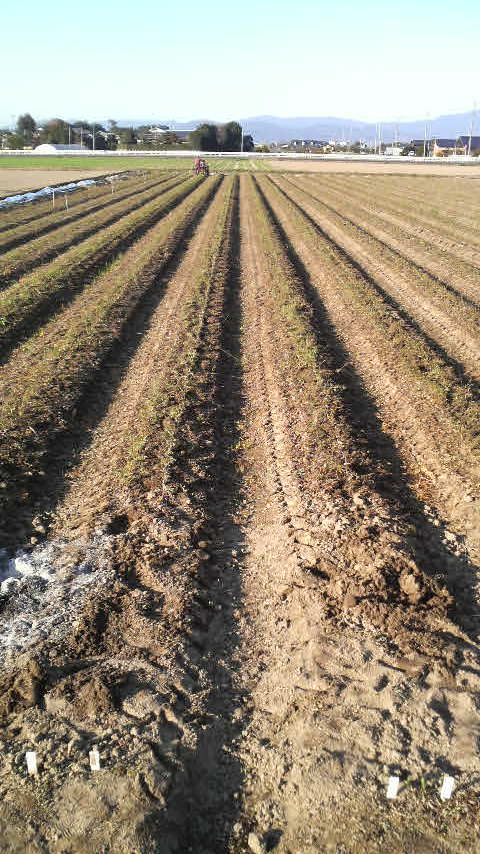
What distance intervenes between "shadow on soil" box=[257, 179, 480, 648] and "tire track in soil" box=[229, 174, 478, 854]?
0.66 metres

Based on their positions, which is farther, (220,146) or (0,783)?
(220,146)

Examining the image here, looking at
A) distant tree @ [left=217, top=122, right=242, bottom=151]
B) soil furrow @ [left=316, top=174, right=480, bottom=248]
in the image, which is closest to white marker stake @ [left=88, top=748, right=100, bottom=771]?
soil furrow @ [left=316, top=174, right=480, bottom=248]

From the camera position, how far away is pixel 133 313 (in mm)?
13461

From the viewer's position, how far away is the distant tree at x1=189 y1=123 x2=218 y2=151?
124 metres

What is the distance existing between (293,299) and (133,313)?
358 centimetres

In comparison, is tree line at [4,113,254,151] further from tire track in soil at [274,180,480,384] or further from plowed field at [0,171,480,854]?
plowed field at [0,171,480,854]

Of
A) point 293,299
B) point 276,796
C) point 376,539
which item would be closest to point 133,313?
point 293,299

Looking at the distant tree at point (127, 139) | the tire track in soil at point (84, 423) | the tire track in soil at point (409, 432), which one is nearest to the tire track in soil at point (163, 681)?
the tire track in soil at point (84, 423)

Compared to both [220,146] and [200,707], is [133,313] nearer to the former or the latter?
[200,707]

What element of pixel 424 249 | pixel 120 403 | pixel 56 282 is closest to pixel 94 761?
pixel 120 403

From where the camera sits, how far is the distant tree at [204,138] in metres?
124

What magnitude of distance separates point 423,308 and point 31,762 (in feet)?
40.4

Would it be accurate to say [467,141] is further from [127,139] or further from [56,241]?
[56,241]

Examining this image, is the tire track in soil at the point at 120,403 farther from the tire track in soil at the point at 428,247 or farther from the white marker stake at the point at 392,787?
the tire track in soil at the point at 428,247
